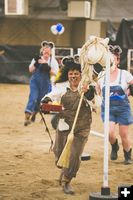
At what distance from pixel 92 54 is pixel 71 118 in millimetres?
896

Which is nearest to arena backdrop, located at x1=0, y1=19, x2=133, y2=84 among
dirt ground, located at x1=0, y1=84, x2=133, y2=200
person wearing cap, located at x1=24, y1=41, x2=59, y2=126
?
person wearing cap, located at x1=24, y1=41, x2=59, y2=126

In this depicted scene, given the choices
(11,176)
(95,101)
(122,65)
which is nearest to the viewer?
(95,101)

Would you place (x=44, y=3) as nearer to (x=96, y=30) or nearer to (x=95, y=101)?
(x=96, y=30)

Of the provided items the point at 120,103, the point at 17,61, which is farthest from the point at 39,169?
the point at 17,61

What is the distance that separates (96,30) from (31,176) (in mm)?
19796

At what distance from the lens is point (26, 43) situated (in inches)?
1086

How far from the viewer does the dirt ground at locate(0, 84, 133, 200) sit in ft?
23.3

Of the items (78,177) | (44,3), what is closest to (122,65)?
(44,3)

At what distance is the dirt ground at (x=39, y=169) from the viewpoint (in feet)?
23.3

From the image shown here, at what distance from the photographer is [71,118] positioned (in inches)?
281

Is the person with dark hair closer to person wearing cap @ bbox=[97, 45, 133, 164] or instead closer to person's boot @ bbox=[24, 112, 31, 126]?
person wearing cap @ bbox=[97, 45, 133, 164]

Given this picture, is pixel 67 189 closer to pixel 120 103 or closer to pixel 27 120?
pixel 120 103

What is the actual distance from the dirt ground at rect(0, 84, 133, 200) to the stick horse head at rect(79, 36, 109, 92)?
1.38 m

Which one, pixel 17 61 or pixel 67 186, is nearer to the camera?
pixel 67 186
